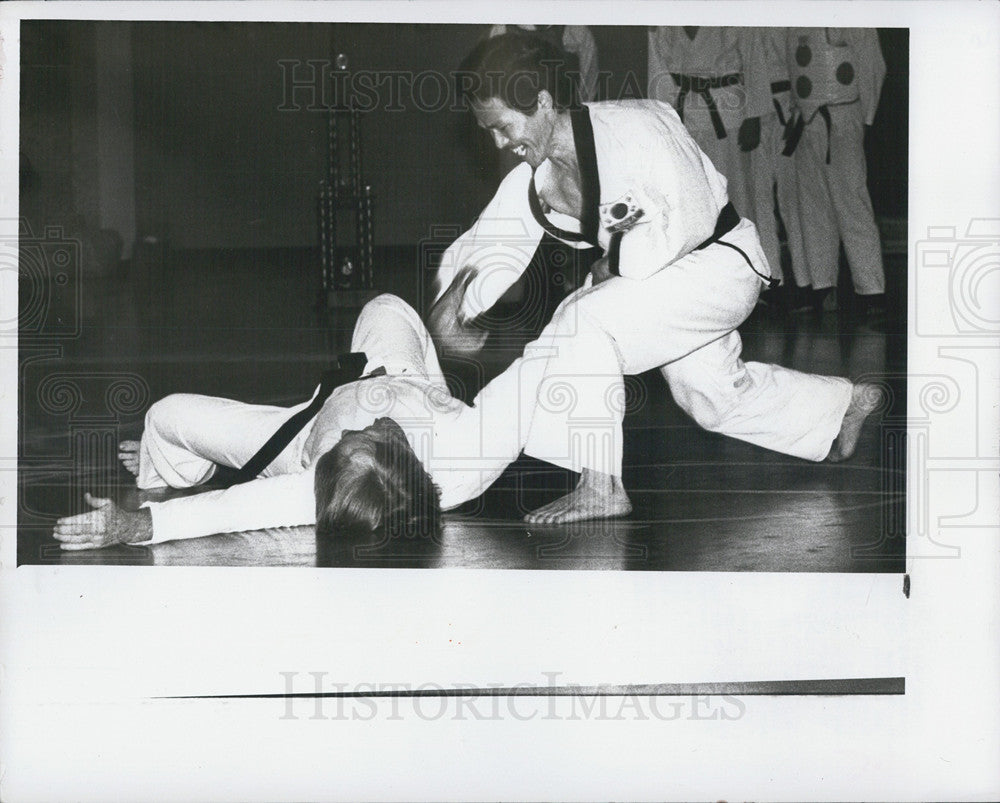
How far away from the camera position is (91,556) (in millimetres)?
2600

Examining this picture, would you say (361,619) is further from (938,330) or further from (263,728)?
(938,330)

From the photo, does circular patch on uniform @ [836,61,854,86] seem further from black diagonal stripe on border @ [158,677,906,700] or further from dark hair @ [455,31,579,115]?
black diagonal stripe on border @ [158,677,906,700]

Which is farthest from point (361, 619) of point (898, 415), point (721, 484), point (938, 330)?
point (938, 330)

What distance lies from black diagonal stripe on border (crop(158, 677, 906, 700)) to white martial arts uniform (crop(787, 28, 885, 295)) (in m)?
1.10

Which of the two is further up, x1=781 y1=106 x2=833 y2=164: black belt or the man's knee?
x1=781 y1=106 x2=833 y2=164: black belt

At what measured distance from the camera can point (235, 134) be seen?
2570 millimetres

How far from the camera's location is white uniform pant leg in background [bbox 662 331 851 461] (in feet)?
8.38

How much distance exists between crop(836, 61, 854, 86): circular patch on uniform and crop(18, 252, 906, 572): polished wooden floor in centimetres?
51

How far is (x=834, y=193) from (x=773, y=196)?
17 cm

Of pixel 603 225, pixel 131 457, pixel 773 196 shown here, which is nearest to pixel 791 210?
pixel 773 196

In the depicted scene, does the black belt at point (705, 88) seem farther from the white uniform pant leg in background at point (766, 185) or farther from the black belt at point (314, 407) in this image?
the black belt at point (314, 407)

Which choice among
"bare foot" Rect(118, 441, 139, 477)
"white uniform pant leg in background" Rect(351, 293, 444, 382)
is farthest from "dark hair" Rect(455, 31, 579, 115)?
"bare foot" Rect(118, 441, 139, 477)

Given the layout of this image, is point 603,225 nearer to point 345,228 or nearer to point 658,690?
point 345,228

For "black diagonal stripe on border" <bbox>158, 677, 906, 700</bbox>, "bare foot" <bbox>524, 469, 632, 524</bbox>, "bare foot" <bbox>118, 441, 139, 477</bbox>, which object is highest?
"bare foot" <bbox>118, 441, 139, 477</bbox>
